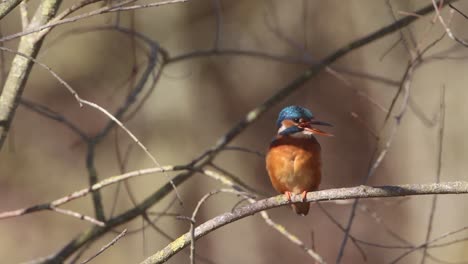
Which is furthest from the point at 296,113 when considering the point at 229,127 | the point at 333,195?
the point at 229,127

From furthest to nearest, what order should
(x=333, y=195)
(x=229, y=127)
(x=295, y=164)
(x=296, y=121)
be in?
(x=229, y=127) < (x=296, y=121) < (x=295, y=164) < (x=333, y=195)

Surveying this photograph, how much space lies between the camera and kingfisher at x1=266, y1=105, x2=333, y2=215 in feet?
9.68

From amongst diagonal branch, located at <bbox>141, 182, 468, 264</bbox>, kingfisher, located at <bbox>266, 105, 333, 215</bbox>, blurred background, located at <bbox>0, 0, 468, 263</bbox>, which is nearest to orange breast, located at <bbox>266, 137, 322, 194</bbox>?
kingfisher, located at <bbox>266, 105, 333, 215</bbox>

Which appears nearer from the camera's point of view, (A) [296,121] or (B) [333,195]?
(B) [333,195]

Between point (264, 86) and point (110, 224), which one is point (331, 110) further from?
point (110, 224)

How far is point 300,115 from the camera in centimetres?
313

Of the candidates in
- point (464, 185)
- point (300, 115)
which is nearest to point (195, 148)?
point (300, 115)

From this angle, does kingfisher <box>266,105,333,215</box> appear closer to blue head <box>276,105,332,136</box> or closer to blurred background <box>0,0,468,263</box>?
blue head <box>276,105,332,136</box>

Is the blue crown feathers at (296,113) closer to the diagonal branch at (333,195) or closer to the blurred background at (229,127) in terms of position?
the diagonal branch at (333,195)

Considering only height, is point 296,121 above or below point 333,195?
above

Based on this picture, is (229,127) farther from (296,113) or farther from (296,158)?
(296,158)

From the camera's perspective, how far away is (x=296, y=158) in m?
3.01

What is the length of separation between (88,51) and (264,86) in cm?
179

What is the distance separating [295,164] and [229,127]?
4.85 meters
